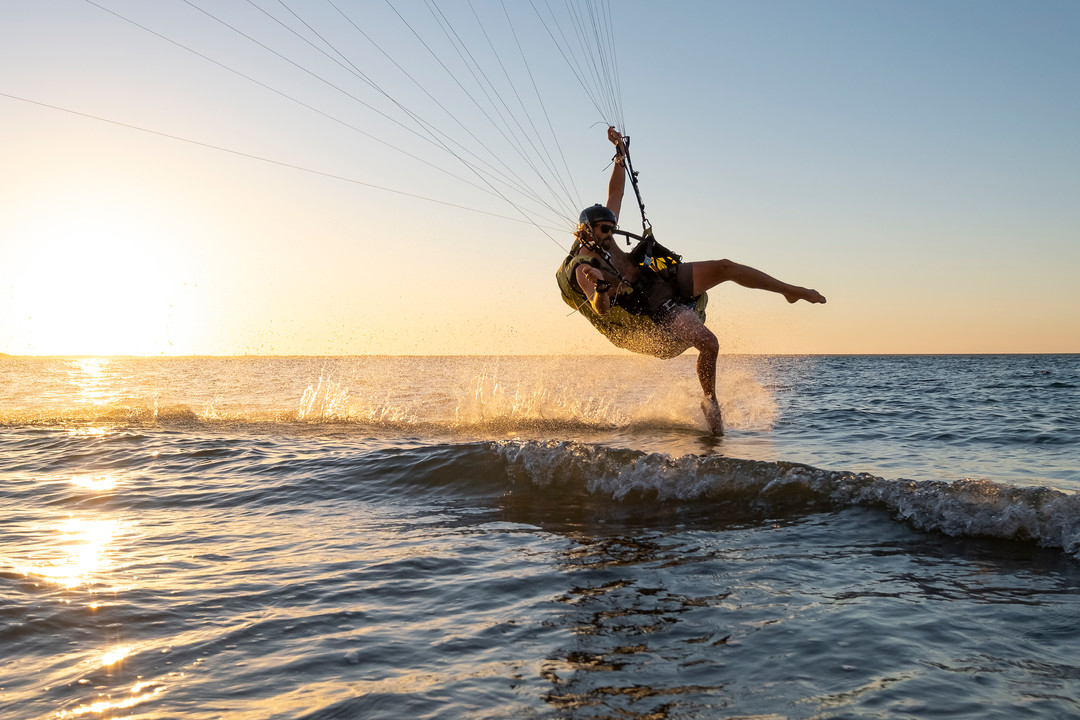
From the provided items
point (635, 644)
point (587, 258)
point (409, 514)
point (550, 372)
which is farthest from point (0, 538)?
point (550, 372)

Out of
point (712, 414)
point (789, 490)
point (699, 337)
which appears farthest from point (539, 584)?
point (712, 414)

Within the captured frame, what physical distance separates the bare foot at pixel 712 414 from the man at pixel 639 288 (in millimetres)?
1322

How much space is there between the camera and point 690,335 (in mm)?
9672

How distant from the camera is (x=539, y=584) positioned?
4.79 meters

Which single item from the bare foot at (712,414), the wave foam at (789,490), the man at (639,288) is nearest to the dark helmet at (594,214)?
the man at (639,288)

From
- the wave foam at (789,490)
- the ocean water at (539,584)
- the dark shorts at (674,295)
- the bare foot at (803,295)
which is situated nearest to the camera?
the ocean water at (539,584)

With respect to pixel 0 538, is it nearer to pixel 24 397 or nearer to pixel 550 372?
pixel 550 372

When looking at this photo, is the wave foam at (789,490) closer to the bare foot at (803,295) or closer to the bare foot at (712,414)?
the bare foot at (803,295)

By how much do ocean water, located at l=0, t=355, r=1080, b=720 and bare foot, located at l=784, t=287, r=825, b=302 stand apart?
1.91m

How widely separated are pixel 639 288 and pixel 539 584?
16.9 ft

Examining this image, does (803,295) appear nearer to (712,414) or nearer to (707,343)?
(707,343)

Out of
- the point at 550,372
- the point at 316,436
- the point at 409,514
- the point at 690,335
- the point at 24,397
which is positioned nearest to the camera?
the point at 409,514

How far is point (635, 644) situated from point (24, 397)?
3017 cm

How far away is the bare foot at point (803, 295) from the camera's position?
28.7ft
